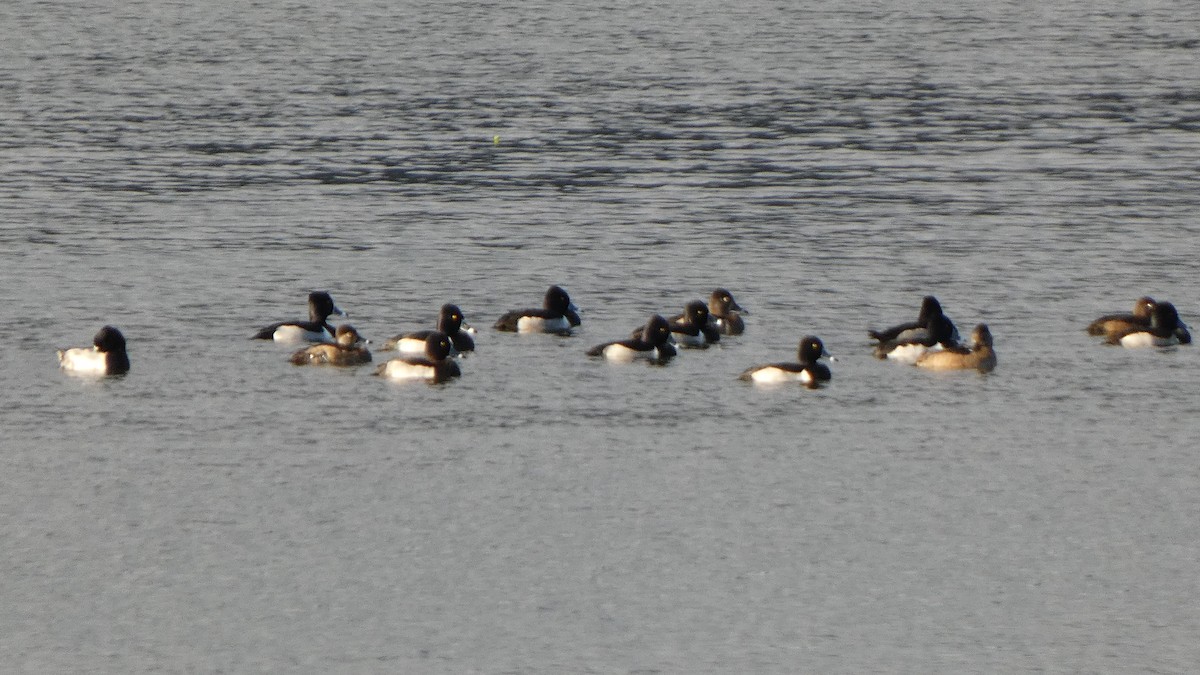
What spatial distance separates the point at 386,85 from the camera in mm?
66438

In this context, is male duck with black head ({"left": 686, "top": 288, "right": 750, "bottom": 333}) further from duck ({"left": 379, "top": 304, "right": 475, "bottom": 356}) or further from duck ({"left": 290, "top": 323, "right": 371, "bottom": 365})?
duck ({"left": 290, "top": 323, "right": 371, "bottom": 365})

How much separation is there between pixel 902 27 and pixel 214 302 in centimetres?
5535

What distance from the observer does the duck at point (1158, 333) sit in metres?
29.4

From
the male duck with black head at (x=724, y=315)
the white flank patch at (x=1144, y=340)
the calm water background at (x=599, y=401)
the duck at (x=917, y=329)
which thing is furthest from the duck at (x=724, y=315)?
the white flank patch at (x=1144, y=340)

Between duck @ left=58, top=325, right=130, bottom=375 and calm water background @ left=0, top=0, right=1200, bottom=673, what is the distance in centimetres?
28

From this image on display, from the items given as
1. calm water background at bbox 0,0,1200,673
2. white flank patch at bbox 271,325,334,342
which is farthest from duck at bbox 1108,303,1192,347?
white flank patch at bbox 271,325,334,342

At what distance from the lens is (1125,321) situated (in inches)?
1162

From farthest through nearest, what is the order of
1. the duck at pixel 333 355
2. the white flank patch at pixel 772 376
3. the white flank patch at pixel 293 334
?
the white flank patch at pixel 293 334 < the duck at pixel 333 355 < the white flank patch at pixel 772 376

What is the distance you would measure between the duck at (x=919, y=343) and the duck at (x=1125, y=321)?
233 cm

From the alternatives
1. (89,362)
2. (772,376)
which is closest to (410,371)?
(89,362)

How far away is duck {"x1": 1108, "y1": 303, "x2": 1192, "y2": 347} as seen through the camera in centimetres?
2939

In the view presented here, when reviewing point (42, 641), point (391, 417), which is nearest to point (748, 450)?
point (391, 417)

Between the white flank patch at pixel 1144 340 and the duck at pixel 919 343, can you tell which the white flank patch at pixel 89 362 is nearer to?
the duck at pixel 919 343

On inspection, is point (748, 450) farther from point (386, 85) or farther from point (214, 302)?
point (386, 85)
